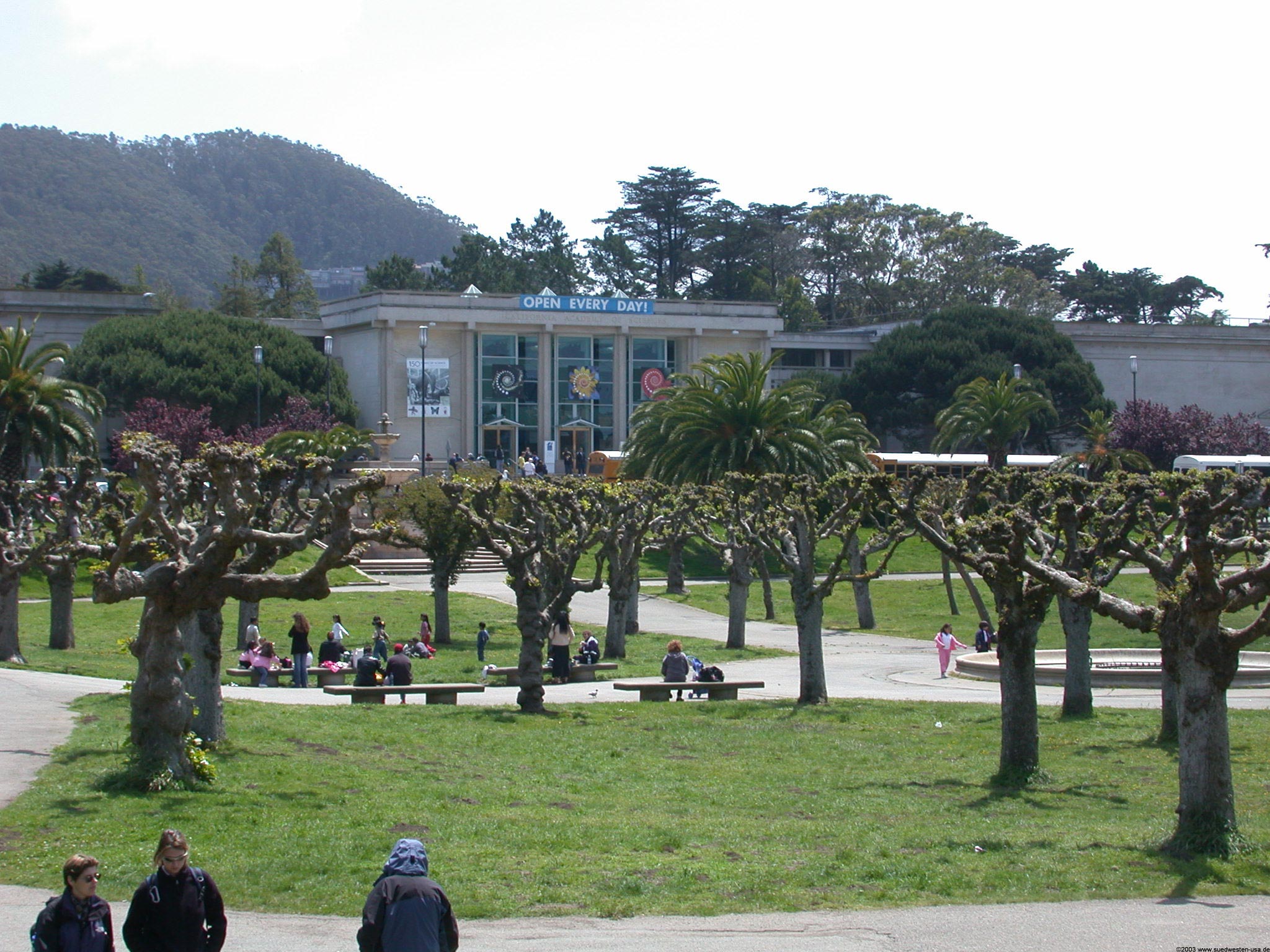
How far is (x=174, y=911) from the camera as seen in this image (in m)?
7.06

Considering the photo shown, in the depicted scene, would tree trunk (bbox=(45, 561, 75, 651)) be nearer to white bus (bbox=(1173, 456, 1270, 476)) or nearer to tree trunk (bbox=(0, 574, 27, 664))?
tree trunk (bbox=(0, 574, 27, 664))

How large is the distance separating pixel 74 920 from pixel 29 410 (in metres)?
31.7

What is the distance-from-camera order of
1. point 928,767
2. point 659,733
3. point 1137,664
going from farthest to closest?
point 1137,664 → point 659,733 → point 928,767

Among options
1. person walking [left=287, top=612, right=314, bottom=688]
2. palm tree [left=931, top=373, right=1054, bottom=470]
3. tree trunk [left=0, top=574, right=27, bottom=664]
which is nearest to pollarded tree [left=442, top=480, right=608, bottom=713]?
person walking [left=287, top=612, right=314, bottom=688]

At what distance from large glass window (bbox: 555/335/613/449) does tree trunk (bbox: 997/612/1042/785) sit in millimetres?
64632

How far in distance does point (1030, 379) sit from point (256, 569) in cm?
6606

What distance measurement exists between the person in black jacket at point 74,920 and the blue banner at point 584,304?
2796 inches

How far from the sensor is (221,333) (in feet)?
232

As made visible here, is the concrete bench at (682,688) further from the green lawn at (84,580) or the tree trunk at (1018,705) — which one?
the green lawn at (84,580)

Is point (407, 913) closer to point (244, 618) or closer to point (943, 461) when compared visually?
point (244, 618)

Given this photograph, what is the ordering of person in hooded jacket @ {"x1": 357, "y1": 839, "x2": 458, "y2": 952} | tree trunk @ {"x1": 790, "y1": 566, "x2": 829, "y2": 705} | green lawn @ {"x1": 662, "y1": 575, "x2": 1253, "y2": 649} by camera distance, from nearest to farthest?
person in hooded jacket @ {"x1": 357, "y1": 839, "x2": 458, "y2": 952}, tree trunk @ {"x1": 790, "y1": 566, "x2": 829, "y2": 705}, green lawn @ {"x1": 662, "y1": 575, "x2": 1253, "y2": 649}

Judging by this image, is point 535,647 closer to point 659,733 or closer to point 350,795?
point 659,733

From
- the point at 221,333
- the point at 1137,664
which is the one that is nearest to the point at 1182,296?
the point at 221,333

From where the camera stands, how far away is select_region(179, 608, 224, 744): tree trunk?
15102 millimetres
